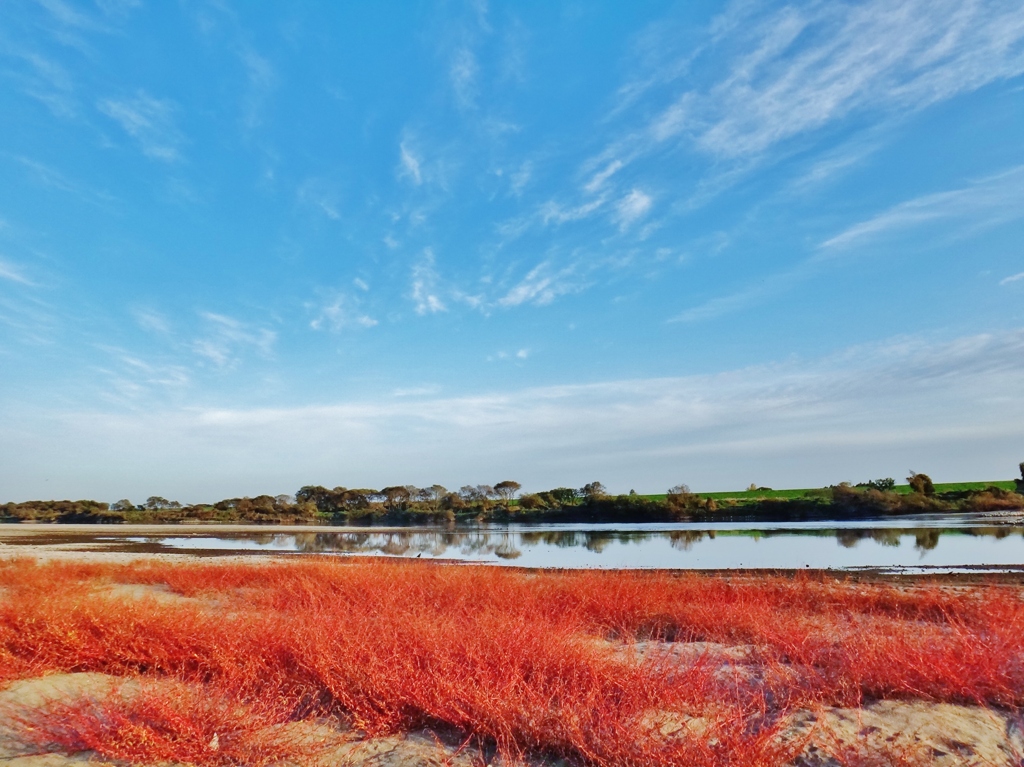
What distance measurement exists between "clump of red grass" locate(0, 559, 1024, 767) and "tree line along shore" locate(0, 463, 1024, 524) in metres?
A: 61.3

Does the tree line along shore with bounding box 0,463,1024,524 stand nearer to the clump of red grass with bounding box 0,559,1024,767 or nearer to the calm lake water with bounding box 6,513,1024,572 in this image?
the calm lake water with bounding box 6,513,1024,572

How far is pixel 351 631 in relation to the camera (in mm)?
7020

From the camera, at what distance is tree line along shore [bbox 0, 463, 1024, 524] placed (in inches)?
2495

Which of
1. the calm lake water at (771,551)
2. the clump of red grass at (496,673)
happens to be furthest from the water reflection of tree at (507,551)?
the clump of red grass at (496,673)

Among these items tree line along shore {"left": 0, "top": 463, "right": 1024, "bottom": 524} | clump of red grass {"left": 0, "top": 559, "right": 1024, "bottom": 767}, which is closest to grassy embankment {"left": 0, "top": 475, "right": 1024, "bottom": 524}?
tree line along shore {"left": 0, "top": 463, "right": 1024, "bottom": 524}

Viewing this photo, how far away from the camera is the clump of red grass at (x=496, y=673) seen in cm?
466

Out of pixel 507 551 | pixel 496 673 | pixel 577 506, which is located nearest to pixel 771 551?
pixel 507 551

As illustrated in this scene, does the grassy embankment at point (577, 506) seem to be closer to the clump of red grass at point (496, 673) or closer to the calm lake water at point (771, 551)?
the calm lake water at point (771, 551)

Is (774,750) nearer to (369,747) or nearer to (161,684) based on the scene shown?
(369,747)

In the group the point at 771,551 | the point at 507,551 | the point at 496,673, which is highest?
the point at 496,673

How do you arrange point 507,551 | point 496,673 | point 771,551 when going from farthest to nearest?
point 507,551, point 771,551, point 496,673

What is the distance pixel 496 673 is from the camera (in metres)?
5.79

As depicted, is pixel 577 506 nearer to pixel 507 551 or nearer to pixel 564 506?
pixel 564 506

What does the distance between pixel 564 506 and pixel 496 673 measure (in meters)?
82.8
